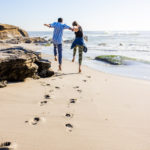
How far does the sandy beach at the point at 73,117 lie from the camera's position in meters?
2.51

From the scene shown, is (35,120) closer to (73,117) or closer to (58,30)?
(73,117)

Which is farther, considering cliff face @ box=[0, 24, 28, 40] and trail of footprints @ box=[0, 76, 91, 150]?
cliff face @ box=[0, 24, 28, 40]

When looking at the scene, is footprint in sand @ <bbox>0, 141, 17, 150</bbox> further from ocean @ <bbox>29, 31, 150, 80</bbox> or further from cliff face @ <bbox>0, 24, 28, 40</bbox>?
cliff face @ <bbox>0, 24, 28, 40</bbox>

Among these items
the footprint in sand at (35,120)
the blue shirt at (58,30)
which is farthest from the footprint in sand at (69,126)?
the blue shirt at (58,30)

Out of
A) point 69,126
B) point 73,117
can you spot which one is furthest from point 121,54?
point 69,126

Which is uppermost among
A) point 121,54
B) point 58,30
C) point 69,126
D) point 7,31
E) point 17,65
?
point 7,31

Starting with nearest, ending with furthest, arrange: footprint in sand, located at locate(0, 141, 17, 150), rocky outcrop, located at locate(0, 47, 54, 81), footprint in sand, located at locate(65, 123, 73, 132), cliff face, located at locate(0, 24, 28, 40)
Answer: footprint in sand, located at locate(0, 141, 17, 150)
footprint in sand, located at locate(65, 123, 73, 132)
rocky outcrop, located at locate(0, 47, 54, 81)
cliff face, located at locate(0, 24, 28, 40)

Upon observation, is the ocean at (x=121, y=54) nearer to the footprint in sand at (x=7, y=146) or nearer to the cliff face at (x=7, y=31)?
the footprint in sand at (x=7, y=146)

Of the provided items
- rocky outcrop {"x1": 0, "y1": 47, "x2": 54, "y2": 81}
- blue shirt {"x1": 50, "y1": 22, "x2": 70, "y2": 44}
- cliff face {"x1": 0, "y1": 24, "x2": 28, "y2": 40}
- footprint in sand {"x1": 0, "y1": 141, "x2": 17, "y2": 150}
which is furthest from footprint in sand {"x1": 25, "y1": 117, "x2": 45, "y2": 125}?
cliff face {"x1": 0, "y1": 24, "x2": 28, "y2": 40}

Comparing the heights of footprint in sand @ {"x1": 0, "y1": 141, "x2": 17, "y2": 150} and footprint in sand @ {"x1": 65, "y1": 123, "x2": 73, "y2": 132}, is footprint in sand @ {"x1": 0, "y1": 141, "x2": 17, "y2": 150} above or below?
above

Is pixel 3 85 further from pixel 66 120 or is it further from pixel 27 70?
pixel 66 120

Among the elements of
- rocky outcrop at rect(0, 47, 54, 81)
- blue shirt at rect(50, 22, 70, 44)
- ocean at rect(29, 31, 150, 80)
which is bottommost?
ocean at rect(29, 31, 150, 80)

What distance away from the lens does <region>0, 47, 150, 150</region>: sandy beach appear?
8.22ft

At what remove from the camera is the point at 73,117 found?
3.23 meters
